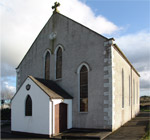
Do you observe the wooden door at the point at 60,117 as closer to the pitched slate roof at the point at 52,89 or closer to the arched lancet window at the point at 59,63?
the pitched slate roof at the point at 52,89

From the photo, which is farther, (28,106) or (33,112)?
(28,106)

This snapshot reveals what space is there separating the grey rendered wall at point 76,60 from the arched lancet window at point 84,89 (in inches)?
14.4

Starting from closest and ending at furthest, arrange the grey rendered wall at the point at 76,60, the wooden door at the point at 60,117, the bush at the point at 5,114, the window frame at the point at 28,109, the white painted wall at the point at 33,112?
the white painted wall at the point at 33,112
the wooden door at the point at 60,117
the grey rendered wall at the point at 76,60
the window frame at the point at 28,109
the bush at the point at 5,114

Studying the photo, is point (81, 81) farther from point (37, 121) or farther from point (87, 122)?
point (37, 121)

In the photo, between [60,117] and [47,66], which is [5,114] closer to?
[47,66]

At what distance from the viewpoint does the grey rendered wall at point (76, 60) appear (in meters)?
14.0

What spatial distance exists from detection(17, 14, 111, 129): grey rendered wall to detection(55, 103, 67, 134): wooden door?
36.6 inches

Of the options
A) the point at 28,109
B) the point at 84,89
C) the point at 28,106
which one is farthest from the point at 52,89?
the point at 84,89

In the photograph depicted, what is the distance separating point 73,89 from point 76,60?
8.20 ft

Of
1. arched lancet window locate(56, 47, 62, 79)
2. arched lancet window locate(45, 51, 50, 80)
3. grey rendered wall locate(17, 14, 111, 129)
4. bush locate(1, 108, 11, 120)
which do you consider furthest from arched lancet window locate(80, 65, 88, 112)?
bush locate(1, 108, 11, 120)

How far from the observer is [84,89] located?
14.9 meters

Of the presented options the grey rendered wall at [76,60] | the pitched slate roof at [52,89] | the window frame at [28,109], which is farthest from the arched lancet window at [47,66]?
the window frame at [28,109]

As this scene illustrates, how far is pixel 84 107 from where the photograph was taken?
14.7 m

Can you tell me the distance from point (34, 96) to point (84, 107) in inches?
161
